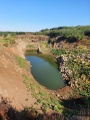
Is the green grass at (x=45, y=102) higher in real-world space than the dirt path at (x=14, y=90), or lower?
lower

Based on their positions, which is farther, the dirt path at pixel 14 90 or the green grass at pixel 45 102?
the green grass at pixel 45 102

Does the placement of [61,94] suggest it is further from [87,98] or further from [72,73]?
[72,73]

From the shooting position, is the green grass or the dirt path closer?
the dirt path

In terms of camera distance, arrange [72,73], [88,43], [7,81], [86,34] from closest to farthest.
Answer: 1. [7,81]
2. [72,73]
3. [88,43]
4. [86,34]

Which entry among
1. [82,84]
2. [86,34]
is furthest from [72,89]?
[86,34]

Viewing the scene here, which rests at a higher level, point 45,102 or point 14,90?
point 14,90

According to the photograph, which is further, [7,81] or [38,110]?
[7,81]

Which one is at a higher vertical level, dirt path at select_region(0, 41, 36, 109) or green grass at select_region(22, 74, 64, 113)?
dirt path at select_region(0, 41, 36, 109)

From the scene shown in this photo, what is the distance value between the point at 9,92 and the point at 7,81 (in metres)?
2.71

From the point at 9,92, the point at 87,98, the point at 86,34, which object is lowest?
the point at 87,98

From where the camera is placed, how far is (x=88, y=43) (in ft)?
216

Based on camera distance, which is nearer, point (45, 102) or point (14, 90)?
point (45, 102)

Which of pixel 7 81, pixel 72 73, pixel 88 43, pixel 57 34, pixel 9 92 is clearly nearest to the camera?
pixel 9 92

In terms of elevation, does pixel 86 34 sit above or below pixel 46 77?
above
